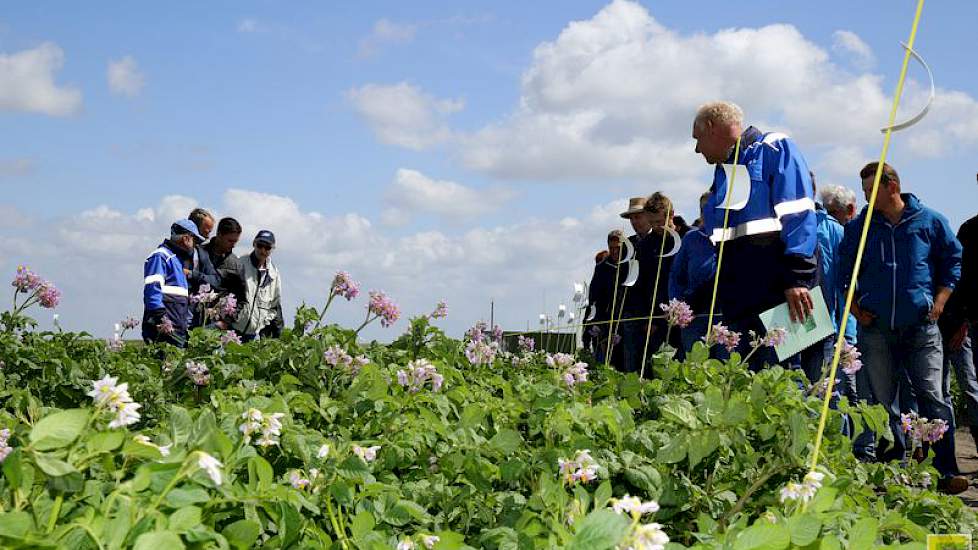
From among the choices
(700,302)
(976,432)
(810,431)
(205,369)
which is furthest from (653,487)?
(976,432)

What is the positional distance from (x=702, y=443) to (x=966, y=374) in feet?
17.8

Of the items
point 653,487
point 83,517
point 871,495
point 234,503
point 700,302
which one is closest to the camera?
point 83,517

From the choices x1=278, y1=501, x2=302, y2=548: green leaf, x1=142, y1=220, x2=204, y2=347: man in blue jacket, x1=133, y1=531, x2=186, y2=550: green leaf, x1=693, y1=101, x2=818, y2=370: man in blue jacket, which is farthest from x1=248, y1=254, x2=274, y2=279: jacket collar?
x1=133, y1=531, x2=186, y2=550: green leaf

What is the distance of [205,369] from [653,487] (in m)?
2.18

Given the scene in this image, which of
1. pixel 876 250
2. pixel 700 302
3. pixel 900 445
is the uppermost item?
pixel 876 250

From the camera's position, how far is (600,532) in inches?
53.6

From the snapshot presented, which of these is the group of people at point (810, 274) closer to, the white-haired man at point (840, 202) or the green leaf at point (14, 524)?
the white-haired man at point (840, 202)

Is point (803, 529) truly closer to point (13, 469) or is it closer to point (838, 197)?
point (13, 469)

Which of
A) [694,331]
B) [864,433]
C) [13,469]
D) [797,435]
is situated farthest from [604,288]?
[13,469]

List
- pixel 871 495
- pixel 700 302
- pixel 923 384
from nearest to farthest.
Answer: pixel 871 495 → pixel 700 302 → pixel 923 384

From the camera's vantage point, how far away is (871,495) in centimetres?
269

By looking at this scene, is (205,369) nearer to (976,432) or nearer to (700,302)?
(700,302)

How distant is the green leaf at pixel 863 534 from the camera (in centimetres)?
174

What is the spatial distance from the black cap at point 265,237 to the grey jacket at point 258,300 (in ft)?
0.51
